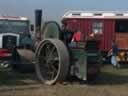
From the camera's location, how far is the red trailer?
96.2 ft

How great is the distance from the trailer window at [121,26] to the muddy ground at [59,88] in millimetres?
11258

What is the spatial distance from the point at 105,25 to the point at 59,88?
589 inches

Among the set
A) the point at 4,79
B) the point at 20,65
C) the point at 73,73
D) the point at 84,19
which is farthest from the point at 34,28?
the point at 84,19

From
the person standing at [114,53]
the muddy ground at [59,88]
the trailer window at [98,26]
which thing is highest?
the trailer window at [98,26]

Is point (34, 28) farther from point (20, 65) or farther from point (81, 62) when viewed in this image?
point (81, 62)

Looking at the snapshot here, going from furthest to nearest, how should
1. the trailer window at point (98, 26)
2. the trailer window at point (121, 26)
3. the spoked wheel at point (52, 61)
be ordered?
the trailer window at point (98, 26) < the trailer window at point (121, 26) < the spoked wheel at point (52, 61)

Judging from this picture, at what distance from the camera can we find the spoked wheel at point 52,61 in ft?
51.2

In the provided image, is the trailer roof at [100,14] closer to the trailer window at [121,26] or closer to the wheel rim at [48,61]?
the trailer window at [121,26]

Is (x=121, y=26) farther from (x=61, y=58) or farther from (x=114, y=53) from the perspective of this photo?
(x=61, y=58)

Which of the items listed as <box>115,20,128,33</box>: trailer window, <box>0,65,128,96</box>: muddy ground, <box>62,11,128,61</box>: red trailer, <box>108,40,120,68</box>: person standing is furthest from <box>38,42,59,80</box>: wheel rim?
<box>115,20,128,33</box>: trailer window

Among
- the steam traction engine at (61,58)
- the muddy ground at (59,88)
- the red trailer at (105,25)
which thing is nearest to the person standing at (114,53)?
the red trailer at (105,25)

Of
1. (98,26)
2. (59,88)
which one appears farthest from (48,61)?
(98,26)

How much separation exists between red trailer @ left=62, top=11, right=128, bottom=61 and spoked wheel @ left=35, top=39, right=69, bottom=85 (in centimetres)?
1230

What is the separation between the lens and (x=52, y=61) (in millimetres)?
16406
